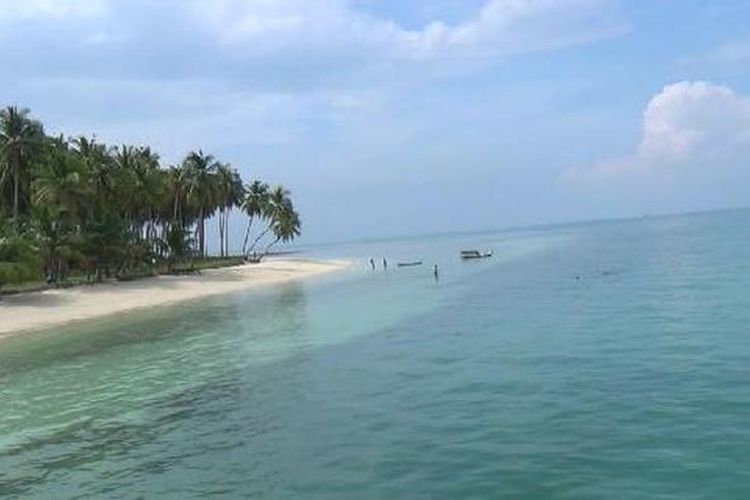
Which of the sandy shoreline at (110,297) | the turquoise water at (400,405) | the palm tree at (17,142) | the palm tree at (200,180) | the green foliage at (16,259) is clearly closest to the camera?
the turquoise water at (400,405)

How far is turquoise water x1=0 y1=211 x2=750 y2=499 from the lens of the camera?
1588 centimetres

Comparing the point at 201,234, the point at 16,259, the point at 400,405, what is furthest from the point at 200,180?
the point at 400,405

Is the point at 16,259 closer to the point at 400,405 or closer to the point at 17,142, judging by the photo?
the point at 17,142

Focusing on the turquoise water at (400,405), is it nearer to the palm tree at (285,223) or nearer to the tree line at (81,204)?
the tree line at (81,204)

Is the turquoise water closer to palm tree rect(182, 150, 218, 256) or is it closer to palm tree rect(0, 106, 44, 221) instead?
palm tree rect(0, 106, 44, 221)

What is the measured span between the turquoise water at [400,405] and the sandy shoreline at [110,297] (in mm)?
8064

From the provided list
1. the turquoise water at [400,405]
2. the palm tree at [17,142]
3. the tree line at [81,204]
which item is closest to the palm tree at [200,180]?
the tree line at [81,204]

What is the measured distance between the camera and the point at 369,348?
118 ft

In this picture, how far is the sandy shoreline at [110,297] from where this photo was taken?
184ft

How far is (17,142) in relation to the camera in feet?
263

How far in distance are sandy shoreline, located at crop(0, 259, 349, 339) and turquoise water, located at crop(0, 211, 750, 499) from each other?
8064mm

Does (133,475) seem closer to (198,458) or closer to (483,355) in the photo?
(198,458)

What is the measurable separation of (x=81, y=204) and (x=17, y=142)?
9543 mm

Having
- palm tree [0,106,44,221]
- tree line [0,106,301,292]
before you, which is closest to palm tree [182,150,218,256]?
tree line [0,106,301,292]
